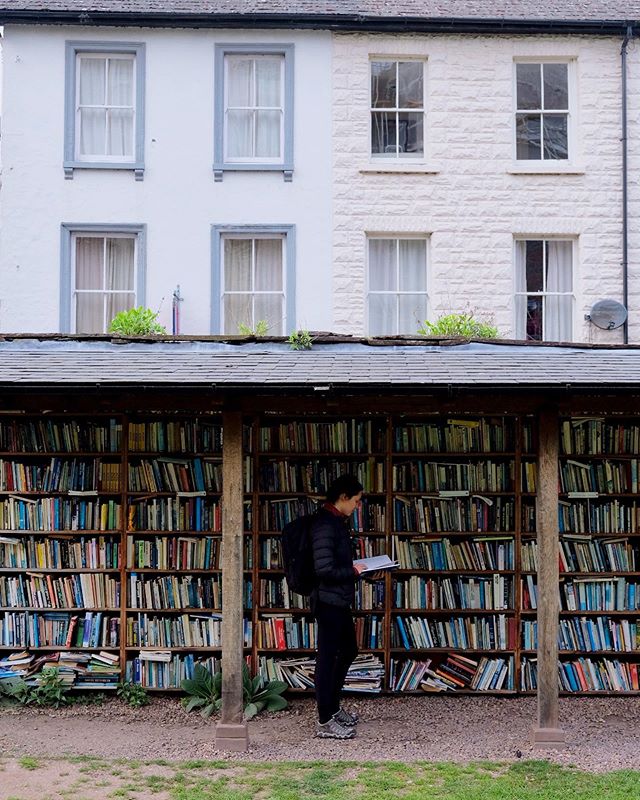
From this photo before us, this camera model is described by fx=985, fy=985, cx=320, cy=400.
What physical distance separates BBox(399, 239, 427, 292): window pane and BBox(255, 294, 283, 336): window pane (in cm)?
166

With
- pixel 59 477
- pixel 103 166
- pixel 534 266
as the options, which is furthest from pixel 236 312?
pixel 59 477

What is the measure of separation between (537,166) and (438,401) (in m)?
6.95

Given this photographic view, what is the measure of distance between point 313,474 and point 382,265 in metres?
5.23

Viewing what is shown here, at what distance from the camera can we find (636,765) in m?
6.46

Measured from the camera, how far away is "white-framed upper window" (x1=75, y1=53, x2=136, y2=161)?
12781mm

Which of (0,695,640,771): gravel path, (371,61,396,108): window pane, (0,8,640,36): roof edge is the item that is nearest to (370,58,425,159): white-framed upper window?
(371,61,396,108): window pane

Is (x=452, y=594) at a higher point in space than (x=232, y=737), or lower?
higher

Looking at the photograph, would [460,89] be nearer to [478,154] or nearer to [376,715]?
[478,154]

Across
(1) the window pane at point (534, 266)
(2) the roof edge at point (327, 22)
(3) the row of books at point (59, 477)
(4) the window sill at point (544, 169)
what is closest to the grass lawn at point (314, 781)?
(3) the row of books at point (59, 477)

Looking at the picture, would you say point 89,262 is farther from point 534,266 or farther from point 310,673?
point 310,673

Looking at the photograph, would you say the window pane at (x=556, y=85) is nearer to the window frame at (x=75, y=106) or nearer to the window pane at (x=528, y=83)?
the window pane at (x=528, y=83)

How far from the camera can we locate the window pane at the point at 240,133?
12820 millimetres

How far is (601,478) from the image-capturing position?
8.38m

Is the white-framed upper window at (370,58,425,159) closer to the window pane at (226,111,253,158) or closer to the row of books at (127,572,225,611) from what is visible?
the window pane at (226,111,253,158)
